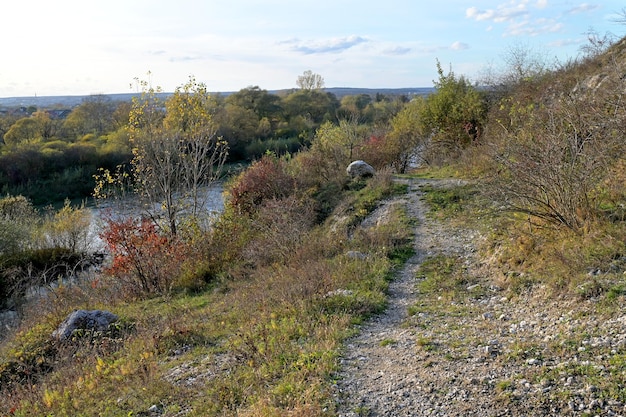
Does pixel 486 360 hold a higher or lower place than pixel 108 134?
lower

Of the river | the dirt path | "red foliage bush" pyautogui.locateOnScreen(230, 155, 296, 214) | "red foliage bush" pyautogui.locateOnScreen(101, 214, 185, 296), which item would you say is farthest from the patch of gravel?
the river

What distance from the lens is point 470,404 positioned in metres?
4.59

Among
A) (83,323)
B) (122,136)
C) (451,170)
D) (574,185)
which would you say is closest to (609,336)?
(574,185)

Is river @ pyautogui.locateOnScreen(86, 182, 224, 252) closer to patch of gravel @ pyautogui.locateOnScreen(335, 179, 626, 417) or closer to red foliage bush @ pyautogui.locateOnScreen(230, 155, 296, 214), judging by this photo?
red foliage bush @ pyautogui.locateOnScreen(230, 155, 296, 214)

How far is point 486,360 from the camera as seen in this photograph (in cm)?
537

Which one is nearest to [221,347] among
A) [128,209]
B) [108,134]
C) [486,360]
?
[486,360]

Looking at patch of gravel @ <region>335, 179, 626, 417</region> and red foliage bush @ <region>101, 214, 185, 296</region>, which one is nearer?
patch of gravel @ <region>335, 179, 626, 417</region>

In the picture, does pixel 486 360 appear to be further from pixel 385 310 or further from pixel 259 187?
pixel 259 187

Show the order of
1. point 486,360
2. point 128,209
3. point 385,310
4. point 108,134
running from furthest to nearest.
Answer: point 108,134 < point 128,209 < point 385,310 < point 486,360

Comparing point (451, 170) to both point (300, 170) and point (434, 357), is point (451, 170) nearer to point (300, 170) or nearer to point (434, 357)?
point (300, 170)

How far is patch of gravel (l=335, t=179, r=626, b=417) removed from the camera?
14.7 ft

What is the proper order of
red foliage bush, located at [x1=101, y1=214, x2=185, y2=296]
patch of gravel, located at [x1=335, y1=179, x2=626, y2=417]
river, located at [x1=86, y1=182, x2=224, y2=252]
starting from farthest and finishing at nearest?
river, located at [x1=86, y1=182, x2=224, y2=252], red foliage bush, located at [x1=101, y1=214, x2=185, y2=296], patch of gravel, located at [x1=335, y1=179, x2=626, y2=417]

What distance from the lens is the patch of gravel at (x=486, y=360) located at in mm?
4484

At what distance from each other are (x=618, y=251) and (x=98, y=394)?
745 centimetres
